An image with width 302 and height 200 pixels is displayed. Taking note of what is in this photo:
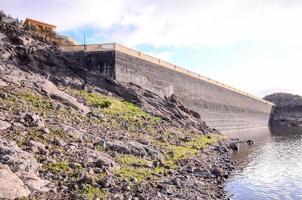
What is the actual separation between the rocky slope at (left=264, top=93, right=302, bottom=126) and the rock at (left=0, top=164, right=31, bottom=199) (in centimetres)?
14145

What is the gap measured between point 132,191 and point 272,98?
572 ft

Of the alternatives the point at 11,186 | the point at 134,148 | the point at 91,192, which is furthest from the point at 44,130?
the point at 11,186

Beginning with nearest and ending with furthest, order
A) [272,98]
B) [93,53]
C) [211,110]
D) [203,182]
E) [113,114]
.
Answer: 1. [203,182]
2. [113,114]
3. [93,53]
4. [211,110]
5. [272,98]

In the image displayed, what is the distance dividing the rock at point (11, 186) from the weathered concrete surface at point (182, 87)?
116ft

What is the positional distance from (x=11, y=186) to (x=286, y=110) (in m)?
165

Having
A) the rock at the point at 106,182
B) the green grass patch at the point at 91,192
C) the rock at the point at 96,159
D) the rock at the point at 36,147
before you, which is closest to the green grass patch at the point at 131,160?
the rock at the point at 96,159

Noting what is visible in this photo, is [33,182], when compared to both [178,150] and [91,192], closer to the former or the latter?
[91,192]

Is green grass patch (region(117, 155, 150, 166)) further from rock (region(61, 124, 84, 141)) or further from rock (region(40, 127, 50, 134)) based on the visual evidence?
rock (region(40, 127, 50, 134))

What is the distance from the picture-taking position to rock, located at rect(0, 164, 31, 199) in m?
17.8

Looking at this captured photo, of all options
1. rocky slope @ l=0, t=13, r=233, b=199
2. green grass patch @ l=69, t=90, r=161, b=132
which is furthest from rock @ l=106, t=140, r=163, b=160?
green grass patch @ l=69, t=90, r=161, b=132

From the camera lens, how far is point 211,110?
8356cm

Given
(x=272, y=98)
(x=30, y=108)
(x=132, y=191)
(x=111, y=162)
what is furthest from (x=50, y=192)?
(x=272, y=98)

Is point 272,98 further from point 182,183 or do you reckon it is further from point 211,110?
point 182,183

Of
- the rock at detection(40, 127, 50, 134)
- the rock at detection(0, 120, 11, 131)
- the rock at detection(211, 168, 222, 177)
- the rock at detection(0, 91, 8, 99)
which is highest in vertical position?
the rock at detection(0, 91, 8, 99)
